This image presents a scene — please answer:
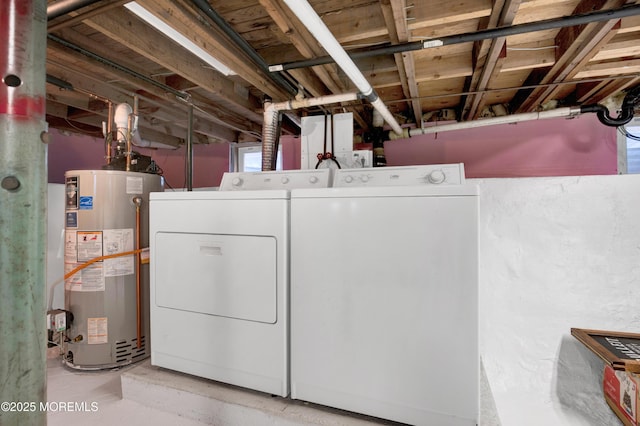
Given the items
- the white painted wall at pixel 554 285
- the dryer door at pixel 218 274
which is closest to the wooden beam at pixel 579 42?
the white painted wall at pixel 554 285

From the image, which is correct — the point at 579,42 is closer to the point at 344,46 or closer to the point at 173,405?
the point at 344,46

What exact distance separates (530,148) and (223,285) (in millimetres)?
3681

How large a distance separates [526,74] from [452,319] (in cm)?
282

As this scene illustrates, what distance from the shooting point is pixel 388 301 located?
1145 mm

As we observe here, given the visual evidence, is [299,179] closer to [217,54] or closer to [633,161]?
[217,54]

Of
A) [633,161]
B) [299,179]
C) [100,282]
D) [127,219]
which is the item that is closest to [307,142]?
[299,179]

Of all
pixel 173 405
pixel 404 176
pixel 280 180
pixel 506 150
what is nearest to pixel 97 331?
pixel 173 405

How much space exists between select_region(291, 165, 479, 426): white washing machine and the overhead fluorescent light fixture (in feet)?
3.85

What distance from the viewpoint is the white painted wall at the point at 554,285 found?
1871 millimetres

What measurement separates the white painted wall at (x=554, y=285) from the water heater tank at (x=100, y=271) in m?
2.13

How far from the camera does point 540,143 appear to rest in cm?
352

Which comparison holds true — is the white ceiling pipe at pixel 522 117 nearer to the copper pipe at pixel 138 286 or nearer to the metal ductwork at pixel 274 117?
the metal ductwork at pixel 274 117

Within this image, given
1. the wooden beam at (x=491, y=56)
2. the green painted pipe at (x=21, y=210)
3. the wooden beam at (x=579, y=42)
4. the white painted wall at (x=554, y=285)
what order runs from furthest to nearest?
the white painted wall at (x=554, y=285) → the wooden beam at (x=579, y=42) → the wooden beam at (x=491, y=56) → the green painted pipe at (x=21, y=210)

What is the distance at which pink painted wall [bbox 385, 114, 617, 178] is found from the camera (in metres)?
3.41
